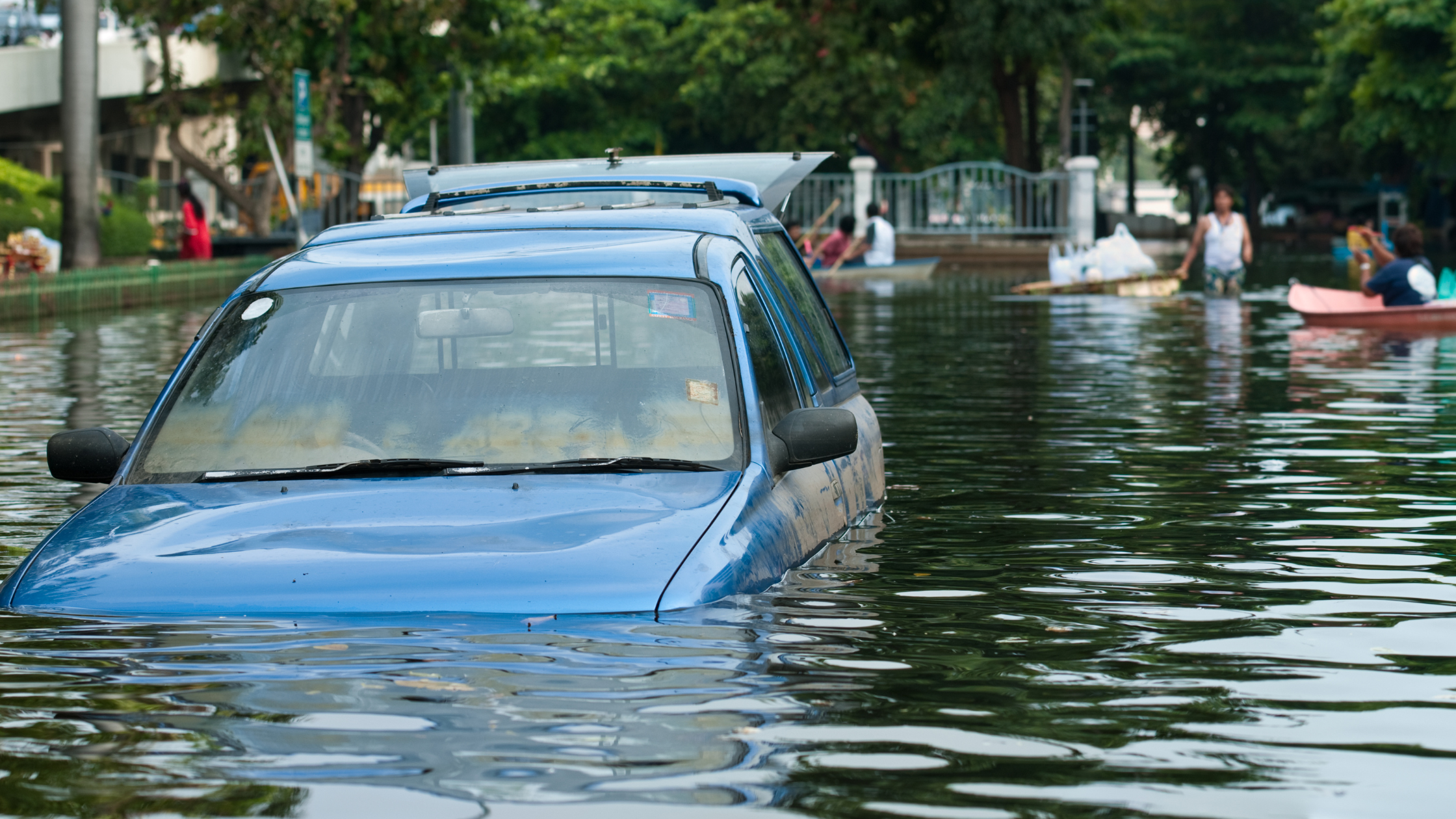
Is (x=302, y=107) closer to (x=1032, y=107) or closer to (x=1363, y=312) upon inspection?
(x=1363, y=312)

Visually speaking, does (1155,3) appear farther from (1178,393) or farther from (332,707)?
(332,707)

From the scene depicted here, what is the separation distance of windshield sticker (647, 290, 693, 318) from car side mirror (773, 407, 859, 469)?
0.40 meters

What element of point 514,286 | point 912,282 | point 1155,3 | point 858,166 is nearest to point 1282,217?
point 1155,3

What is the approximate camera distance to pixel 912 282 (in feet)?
112

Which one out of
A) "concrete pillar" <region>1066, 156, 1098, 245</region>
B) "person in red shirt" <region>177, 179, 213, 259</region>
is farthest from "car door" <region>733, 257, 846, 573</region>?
"concrete pillar" <region>1066, 156, 1098, 245</region>

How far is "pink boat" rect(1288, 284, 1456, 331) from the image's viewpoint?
1930cm

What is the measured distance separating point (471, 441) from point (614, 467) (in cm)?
43

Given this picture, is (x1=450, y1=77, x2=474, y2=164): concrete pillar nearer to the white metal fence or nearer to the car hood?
the white metal fence

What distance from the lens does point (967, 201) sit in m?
49.0

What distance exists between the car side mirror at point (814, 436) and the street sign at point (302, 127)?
Answer: 64.6ft

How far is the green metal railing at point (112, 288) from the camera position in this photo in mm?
23312

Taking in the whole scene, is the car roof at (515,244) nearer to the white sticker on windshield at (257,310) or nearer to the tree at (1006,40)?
the white sticker on windshield at (257,310)

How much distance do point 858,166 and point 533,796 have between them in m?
45.1

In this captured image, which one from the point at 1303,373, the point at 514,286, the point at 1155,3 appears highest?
the point at 1155,3
